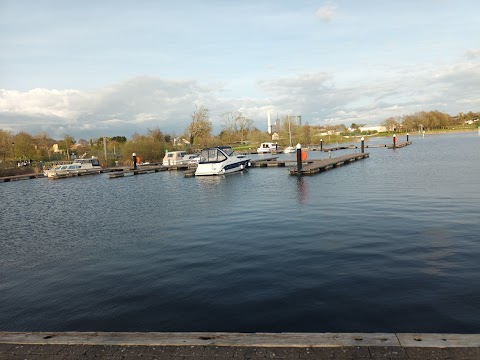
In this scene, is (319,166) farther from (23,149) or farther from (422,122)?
(422,122)

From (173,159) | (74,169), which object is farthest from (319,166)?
(74,169)

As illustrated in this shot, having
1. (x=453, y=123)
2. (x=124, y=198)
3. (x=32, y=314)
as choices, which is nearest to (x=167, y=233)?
(x=32, y=314)

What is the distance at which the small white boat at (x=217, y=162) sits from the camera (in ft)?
102

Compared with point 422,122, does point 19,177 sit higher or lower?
lower

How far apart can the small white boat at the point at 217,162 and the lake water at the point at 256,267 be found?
47.2ft

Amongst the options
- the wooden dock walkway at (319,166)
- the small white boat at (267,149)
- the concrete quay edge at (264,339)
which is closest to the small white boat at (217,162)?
the wooden dock walkway at (319,166)

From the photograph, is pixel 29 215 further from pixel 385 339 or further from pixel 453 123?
pixel 453 123

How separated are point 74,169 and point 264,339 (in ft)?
138

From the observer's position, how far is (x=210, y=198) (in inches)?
767

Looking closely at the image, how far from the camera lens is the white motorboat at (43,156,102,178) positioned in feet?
132

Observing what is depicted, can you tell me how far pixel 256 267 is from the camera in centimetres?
813

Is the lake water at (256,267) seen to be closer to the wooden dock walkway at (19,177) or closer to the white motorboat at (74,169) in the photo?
the white motorboat at (74,169)

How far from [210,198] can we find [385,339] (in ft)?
51.8

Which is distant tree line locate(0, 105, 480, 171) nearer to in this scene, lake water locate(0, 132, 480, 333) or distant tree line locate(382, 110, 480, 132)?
distant tree line locate(382, 110, 480, 132)
